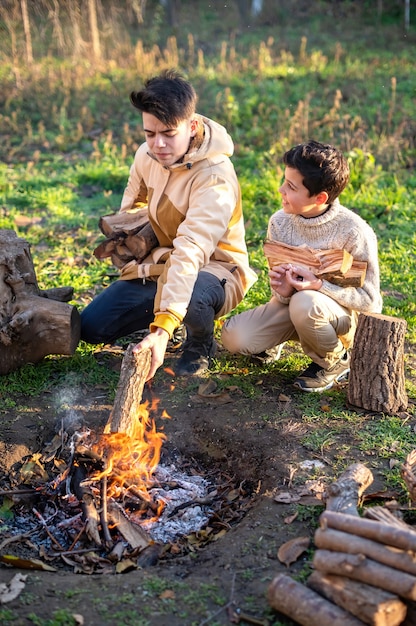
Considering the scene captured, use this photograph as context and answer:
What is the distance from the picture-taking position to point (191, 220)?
4379 mm

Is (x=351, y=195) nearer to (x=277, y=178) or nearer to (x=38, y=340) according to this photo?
(x=277, y=178)

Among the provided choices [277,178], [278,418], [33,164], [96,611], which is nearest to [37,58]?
[33,164]

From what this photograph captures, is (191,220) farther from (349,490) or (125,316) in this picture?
(349,490)

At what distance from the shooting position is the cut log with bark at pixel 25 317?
4.57 metres

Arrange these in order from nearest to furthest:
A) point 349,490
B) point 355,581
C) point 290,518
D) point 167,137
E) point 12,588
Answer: point 355,581, point 12,588, point 349,490, point 290,518, point 167,137

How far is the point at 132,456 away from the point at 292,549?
115 cm

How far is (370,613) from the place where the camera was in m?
2.56

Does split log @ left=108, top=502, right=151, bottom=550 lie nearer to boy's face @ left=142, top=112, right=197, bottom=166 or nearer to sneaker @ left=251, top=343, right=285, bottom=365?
sneaker @ left=251, top=343, right=285, bottom=365

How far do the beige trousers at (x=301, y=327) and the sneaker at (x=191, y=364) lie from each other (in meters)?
0.20

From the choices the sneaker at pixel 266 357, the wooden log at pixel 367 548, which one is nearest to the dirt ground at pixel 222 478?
the sneaker at pixel 266 357

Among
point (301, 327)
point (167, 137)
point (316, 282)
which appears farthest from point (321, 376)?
point (167, 137)

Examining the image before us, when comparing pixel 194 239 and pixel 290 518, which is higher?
pixel 194 239

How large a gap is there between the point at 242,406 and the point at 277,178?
174 inches

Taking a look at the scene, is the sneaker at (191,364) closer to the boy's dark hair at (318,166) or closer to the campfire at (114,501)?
the campfire at (114,501)
